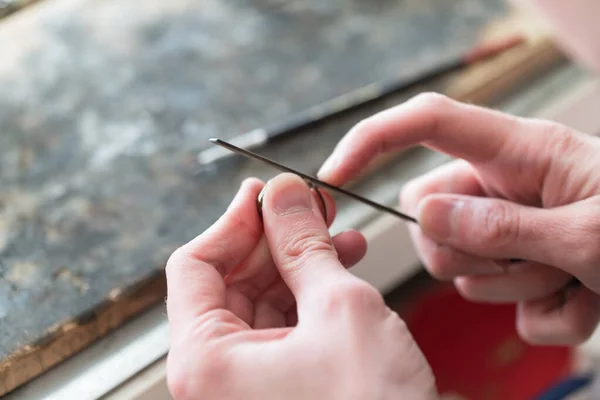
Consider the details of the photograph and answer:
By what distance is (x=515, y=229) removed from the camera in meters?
0.47

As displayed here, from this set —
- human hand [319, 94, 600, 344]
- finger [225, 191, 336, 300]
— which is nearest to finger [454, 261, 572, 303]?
human hand [319, 94, 600, 344]

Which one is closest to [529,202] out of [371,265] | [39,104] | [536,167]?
[536,167]

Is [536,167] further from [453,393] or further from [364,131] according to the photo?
[453,393]

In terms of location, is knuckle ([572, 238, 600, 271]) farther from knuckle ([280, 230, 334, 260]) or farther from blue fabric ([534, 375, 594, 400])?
blue fabric ([534, 375, 594, 400])

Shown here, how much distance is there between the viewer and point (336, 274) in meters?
0.35

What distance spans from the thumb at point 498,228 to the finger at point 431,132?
48 millimetres

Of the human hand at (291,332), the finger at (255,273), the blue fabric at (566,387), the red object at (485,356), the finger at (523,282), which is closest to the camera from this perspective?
the human hand at (291,332)

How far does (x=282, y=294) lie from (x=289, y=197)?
9 cm

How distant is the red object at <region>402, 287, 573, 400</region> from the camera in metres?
0.91

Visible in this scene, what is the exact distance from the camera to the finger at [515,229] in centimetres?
45

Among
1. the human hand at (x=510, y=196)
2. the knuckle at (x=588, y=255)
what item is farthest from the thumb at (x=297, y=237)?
the knuckle at (x=588, y=255)

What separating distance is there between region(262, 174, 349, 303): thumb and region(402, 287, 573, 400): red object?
1.80ft

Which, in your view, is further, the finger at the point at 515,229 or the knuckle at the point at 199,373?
the finger at the point at 515,229

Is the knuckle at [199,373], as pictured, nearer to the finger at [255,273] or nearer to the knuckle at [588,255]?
the finger at [255,273]
